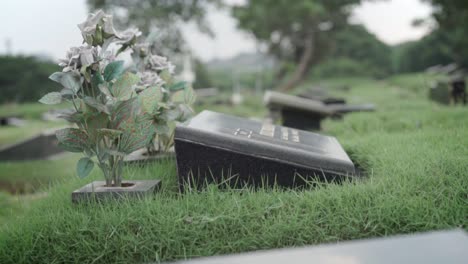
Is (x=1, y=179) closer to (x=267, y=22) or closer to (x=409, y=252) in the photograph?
(x=409, y=252)

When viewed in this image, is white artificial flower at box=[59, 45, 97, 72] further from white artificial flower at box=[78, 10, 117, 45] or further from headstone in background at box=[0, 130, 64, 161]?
headstone in background at box=[0, 130, 64, 161]

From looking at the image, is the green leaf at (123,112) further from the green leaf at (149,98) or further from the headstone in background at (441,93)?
the headstone in background at (441,93)

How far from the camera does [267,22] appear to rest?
24531mm

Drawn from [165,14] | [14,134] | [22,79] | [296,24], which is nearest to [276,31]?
[296,24]

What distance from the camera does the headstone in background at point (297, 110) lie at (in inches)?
246

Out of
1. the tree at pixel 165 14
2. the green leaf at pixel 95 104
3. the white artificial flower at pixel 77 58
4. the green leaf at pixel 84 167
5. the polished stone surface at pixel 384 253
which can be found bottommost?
the polished stone surface at pixel 384 253

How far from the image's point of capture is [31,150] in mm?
8695

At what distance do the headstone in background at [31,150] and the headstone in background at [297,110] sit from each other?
14.9 ft

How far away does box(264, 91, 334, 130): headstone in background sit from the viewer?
246 inches

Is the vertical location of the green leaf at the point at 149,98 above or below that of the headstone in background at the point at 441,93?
above

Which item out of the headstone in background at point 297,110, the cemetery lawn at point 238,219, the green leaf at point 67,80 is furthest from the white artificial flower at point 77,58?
the headstone in background at point 297,110

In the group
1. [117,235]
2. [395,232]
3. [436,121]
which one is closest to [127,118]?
[117,235]

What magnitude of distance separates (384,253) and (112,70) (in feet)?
6.40

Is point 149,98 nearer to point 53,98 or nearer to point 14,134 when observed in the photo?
point 53,98
